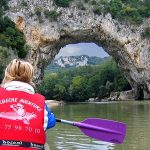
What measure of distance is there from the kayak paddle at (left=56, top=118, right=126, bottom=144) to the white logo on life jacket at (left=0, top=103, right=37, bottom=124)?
0.83 metres

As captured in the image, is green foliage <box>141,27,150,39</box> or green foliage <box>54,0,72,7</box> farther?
green foliage <box>141,27,150,39</box>

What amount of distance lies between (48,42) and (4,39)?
25.3ft

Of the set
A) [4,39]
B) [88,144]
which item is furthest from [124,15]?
[88,144]

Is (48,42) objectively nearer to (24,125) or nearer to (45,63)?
(45,63)

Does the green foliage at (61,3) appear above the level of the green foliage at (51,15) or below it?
above

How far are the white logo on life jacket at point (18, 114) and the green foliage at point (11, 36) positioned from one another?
107 feet

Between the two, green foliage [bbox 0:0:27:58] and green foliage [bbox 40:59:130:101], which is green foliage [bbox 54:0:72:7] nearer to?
green foliage [bbox 0:0:27:58]

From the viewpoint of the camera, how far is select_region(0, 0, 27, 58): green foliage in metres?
36.1

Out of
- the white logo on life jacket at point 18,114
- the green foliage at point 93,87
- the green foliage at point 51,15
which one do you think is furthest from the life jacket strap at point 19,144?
the green foliage at point 93,87

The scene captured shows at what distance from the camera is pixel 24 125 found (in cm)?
334

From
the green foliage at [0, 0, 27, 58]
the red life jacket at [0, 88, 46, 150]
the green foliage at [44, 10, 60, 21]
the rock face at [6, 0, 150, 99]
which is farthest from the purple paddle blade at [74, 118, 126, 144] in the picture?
the green foliage at [44, 10, 60, 21]

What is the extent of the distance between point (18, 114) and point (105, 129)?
1.13 m

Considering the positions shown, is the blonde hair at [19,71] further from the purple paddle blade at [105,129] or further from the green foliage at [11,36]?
the green foliage at [11,36]

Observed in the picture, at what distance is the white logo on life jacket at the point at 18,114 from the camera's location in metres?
3.35
